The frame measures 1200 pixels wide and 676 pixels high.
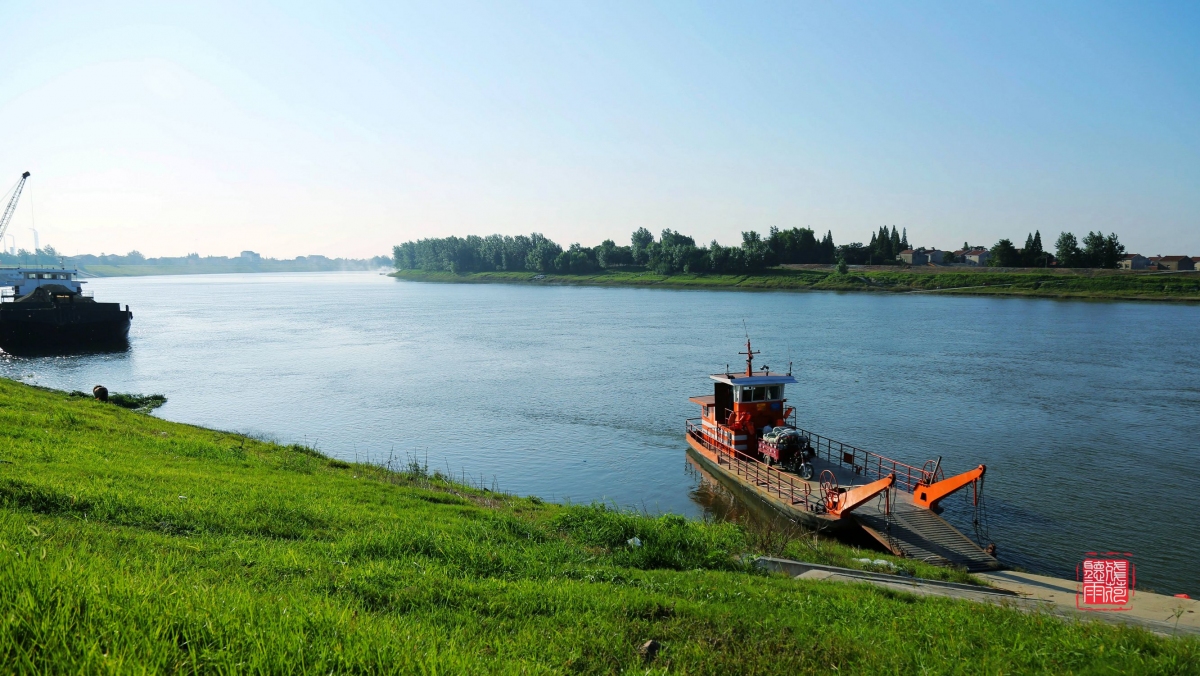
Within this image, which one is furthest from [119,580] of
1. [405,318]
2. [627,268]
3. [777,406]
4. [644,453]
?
[627,268]

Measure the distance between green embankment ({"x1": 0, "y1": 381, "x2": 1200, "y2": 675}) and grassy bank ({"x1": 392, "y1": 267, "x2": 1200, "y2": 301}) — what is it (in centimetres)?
12060

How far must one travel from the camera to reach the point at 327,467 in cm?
2398

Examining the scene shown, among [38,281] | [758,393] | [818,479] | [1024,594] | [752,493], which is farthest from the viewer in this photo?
[38,281]

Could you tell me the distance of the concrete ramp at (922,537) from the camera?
1797cm

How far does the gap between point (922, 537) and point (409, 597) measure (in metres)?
16.0

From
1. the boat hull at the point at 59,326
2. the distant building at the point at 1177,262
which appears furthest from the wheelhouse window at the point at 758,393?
the distant building at the point at 1177,262

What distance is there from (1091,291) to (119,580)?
441 feet

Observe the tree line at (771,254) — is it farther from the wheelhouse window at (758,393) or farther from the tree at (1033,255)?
the wheelhouse window at (758,393)

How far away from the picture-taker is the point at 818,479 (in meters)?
24.0

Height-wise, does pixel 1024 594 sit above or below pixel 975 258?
below

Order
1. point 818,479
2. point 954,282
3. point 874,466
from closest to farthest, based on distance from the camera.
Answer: point 818,479 → point 874,466 → point 954,282

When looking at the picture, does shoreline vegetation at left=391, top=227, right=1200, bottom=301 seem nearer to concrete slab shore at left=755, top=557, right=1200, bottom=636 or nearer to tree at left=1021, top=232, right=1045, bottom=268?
tree at left=1021, top=232, right=1045, bottom=268

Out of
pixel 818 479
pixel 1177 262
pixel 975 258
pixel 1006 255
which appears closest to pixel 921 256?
pixel 975 258

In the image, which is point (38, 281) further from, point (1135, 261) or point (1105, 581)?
point (1135, 261)
